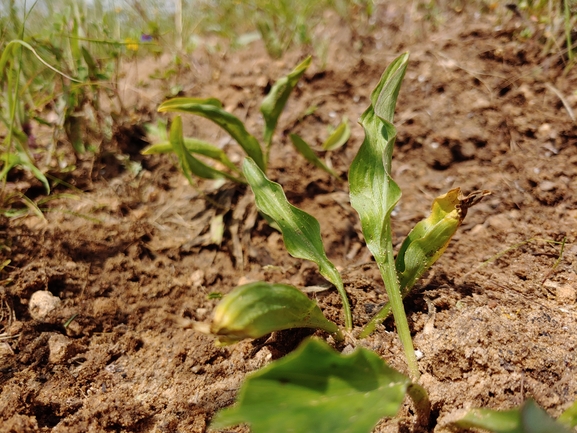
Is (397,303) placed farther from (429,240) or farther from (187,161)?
(187,161)

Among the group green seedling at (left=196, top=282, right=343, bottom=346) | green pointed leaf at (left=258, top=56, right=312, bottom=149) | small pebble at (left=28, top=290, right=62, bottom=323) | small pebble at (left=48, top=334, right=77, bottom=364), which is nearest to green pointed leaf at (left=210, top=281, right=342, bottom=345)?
green seedling at (left=196, top=282, right=343, bottom=346)

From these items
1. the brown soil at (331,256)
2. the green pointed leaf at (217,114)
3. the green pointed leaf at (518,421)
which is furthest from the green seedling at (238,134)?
the green pointed leaf at (518,421)

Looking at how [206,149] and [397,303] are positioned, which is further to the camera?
[206,149]

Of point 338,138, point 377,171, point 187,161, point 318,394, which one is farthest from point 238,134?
point 318,394

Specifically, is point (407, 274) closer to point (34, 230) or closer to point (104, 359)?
point (104, 359)

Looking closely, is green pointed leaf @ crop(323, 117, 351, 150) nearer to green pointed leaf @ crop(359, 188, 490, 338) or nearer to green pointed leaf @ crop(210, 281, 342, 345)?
green pointed leaf @ crop(359, 188, 490, 338)

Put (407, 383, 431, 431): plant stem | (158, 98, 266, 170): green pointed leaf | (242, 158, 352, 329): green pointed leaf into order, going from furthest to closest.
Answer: (158, 98, 266, 170): green pointed leaf < (242, 158, 352, 329): green pointed leaf < (407, 383, 431, 431): plant stem
